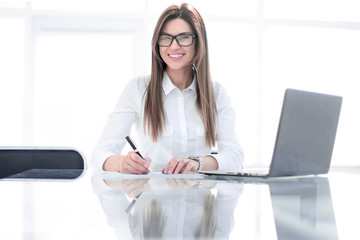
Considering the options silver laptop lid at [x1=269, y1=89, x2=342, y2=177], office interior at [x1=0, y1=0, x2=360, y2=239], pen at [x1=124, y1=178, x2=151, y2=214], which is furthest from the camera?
office interior at [x1=0, y1=0, x2=360, y2=239]

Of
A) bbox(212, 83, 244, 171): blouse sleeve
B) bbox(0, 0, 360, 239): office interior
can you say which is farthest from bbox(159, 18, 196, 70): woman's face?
bbox(0, 0, 360, 239): office interior

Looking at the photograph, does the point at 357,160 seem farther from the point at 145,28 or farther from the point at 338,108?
the point at 338,108

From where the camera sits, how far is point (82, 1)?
6.57 metres

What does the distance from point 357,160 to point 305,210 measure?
7.19 meters

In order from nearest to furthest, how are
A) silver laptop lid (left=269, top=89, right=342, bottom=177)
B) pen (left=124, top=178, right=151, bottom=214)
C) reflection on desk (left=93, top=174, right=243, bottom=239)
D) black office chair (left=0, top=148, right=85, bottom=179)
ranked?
reflection on desk (left=93, top=174, right=243, bottom=239)
pen (left=124, top=178, right=151, bottom=214)
silver laptop lid (left=269, top=89, right=342, bottom=177)
black office chair (left=0, top=148, right=85, bottom=179)

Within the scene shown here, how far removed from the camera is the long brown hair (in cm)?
205

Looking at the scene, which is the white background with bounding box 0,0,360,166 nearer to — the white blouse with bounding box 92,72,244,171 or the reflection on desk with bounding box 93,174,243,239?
the white blouse with bounding box 92,72,244,171

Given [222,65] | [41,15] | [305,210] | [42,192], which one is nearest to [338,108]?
[305,210]

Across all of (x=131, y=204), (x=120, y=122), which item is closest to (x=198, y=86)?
(x=120, y=122)

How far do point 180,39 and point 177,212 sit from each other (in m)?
1.53

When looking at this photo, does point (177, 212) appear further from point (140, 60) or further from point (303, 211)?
point (140, 60)

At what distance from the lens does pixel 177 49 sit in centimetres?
205

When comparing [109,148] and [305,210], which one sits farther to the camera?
[109,148]

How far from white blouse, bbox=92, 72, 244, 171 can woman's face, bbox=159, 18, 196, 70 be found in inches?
4.0
